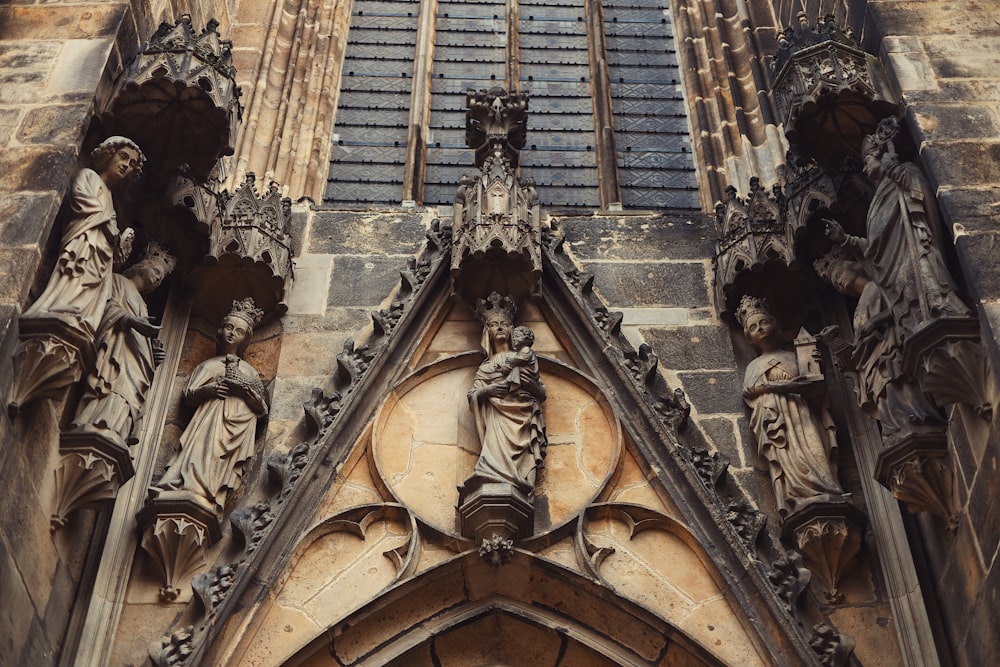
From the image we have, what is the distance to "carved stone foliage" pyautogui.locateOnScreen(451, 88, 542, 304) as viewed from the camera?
28.8 feet

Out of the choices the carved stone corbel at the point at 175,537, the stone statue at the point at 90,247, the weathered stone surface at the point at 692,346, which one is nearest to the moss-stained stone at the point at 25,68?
the stone statue at the point at 90,247

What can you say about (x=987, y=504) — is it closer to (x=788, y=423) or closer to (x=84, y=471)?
(x=788, y=423)

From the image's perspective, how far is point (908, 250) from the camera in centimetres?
717

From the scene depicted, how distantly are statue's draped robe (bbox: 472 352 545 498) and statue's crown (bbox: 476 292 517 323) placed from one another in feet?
1.30

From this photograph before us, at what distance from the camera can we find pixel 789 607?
23.5ft

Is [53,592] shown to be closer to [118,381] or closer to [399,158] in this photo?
[118,381]

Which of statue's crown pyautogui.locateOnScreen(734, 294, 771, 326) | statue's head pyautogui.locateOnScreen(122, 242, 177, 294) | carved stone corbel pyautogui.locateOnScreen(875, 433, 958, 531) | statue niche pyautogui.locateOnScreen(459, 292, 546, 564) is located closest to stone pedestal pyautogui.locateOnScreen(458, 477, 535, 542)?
statue niche pyautogui.locateOnScreen(459, 292, 546, 564)

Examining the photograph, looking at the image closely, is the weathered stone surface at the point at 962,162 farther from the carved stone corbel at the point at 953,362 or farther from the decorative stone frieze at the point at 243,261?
the decorative stone frieze at the point at 243,261

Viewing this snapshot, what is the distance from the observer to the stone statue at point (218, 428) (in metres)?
7.65

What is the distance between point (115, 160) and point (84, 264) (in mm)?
817

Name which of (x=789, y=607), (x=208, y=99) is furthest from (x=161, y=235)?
(x=789, y=607)

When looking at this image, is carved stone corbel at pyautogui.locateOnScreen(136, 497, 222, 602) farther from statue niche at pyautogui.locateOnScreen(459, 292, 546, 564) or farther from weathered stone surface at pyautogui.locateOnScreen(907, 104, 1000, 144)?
weathered stone surface at pyautogui.locateOnScreen(907, 104, 1000, 144)

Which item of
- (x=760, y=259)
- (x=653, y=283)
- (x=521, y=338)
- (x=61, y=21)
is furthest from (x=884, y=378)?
(x=61, y=21)

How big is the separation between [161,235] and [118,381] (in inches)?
57.3
